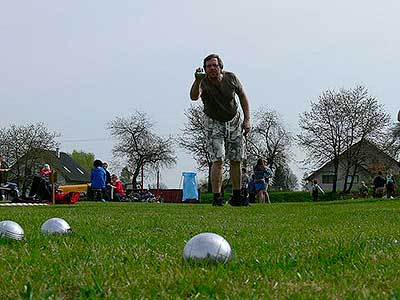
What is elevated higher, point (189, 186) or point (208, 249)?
point (189, 186)

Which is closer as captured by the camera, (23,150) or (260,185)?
(260,185)

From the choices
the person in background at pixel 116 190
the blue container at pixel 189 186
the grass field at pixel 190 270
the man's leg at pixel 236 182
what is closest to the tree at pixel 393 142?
the blue container at pixel 189 186

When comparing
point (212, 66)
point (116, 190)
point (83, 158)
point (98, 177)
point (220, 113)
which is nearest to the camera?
point (212, 66)

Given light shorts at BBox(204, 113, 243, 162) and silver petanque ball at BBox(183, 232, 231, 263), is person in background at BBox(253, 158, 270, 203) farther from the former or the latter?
silver petanque ball at BBox(183, 232, 231, 263)

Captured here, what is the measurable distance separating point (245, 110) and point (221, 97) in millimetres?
562

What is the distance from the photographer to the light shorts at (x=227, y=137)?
9.87 meters

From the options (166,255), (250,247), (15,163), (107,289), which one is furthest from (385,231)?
(15,163)

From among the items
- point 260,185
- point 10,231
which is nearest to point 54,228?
point 10,231

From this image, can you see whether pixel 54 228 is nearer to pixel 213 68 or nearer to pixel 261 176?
pixel 213 68

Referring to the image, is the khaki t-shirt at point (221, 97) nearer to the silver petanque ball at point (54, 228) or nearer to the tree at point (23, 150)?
the silver petanque ball at point (54, 228)

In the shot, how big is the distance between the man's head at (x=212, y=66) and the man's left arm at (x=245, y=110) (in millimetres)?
590

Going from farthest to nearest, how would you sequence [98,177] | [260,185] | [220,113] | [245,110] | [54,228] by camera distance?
[98,177] < [260,185] < [245,110] < [220,113] < [54,228]

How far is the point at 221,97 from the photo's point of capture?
384 inches

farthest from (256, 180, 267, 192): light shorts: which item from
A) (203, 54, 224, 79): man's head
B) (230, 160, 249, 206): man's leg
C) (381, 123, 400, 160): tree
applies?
(381, 123, 400, 160): tree
